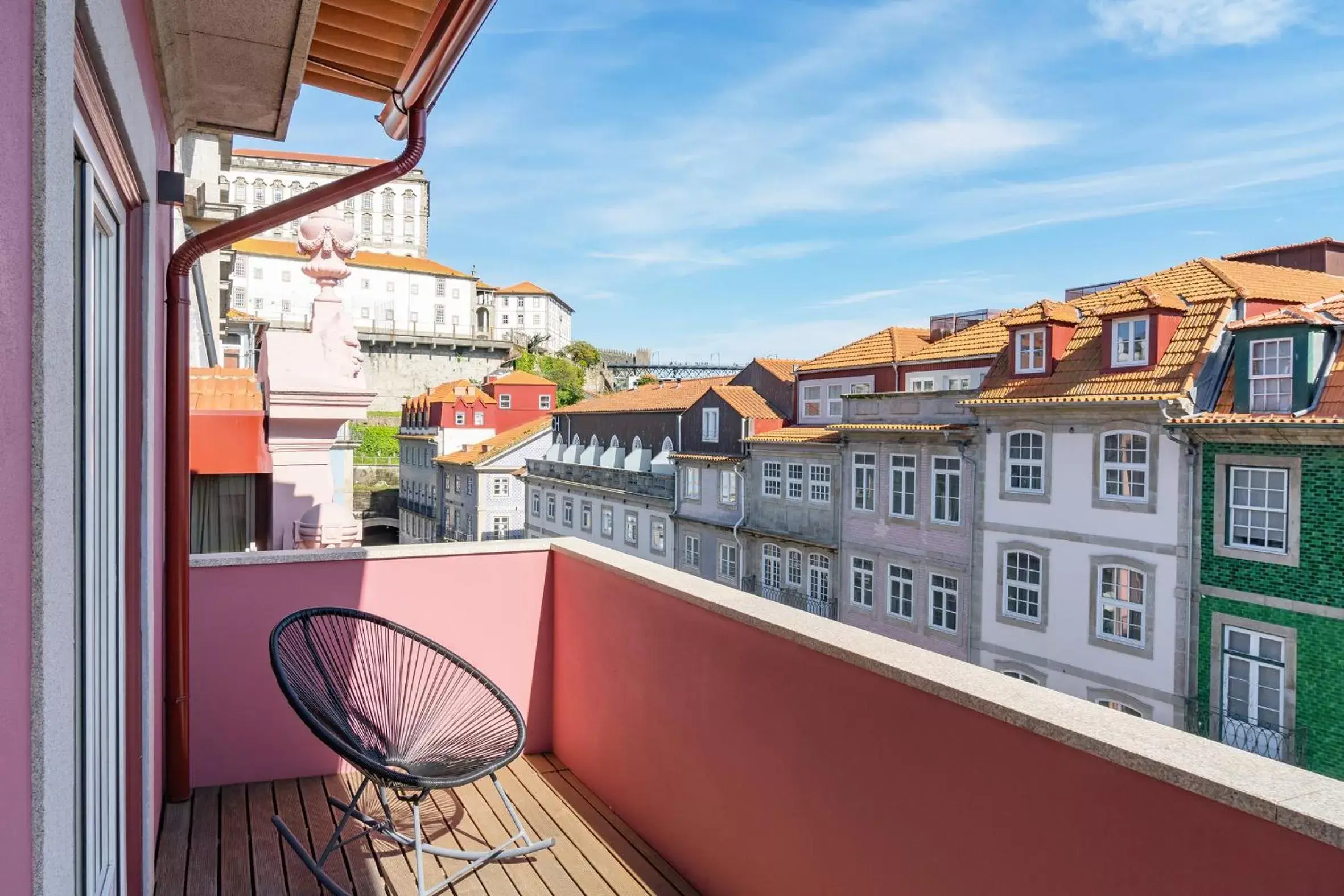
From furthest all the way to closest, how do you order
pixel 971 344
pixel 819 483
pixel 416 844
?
1. pixel 819 483
2. pixel 971 344
3. pixel 416 844

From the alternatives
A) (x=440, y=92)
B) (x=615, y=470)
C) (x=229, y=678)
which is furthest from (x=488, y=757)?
(x=615, y=470)

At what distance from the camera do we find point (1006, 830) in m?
1.72

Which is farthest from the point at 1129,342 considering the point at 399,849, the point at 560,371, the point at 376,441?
the point at 560,371

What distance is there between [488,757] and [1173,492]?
14087 millimetres

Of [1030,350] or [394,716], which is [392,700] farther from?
[1030,350]

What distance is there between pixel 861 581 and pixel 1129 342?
292 inches

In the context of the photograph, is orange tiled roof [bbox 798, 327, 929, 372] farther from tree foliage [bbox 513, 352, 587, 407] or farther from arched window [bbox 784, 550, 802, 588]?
tree foliage [bbox 513, 352, 587, 407]

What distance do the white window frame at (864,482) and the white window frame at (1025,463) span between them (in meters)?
3.19

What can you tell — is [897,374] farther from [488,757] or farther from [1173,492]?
[488,757]

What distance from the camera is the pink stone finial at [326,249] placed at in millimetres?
5023

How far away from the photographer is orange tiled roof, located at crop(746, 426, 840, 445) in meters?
20.8

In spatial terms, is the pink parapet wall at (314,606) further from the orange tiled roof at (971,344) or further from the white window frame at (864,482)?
the orange tiled roof at (971,344)

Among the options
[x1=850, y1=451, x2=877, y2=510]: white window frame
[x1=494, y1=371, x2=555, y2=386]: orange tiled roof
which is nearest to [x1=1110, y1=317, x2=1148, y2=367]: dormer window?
[x1=850, y1=451, x2=877, y2=510]: white window frame

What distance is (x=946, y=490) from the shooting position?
17.9 m
